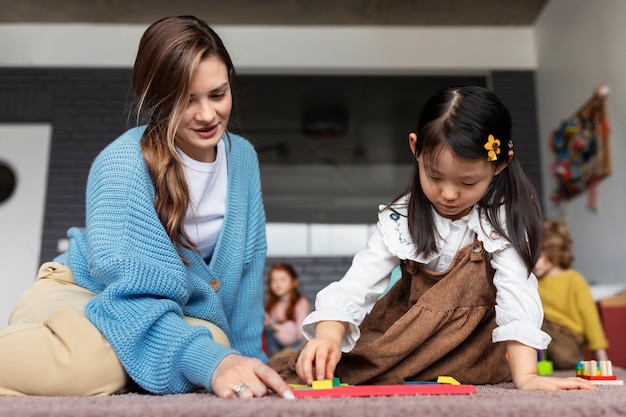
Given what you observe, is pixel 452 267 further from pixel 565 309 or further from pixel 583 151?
pixel 583 151

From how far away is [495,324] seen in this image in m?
1.25

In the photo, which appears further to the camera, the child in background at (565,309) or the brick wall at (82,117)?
the brick wall at (82,117)

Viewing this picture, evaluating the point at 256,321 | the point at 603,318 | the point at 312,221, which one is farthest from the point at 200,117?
the point at 312,221

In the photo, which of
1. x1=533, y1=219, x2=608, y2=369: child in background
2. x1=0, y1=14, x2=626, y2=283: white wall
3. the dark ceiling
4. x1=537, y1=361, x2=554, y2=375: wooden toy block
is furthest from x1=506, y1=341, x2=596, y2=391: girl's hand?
x1=0, y1=14, x2=626, y2=283: white wall

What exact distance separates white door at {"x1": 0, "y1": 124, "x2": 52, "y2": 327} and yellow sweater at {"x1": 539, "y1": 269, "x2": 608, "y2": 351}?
10.7ft

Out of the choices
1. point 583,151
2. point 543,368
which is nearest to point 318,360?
point 543,368

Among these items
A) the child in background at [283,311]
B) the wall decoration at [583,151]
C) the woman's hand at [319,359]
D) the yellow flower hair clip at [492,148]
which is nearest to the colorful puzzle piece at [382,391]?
the woman's hand at [319,359]

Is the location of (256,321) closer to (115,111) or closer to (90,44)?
(115,111)

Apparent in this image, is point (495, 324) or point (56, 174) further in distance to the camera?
point (56, 174)

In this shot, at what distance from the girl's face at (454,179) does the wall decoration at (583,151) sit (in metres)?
2.25

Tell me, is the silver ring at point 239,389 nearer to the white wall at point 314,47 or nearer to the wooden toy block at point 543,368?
the wooden toy block at point 543,368

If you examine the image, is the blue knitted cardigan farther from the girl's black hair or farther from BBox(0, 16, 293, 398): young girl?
the girl's black hair

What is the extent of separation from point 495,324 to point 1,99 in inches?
164

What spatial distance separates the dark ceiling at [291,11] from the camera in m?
4.20
